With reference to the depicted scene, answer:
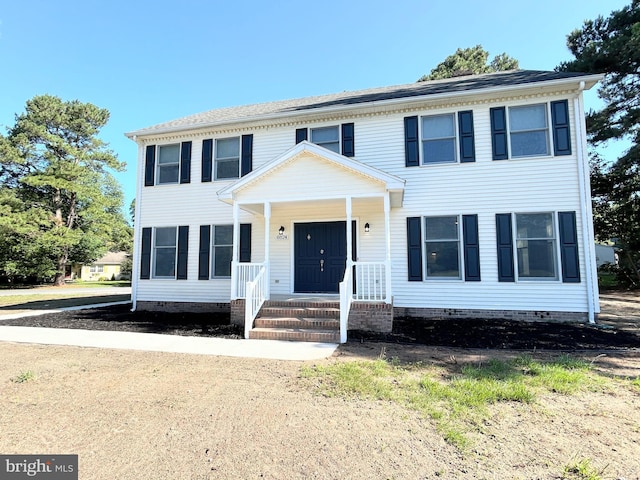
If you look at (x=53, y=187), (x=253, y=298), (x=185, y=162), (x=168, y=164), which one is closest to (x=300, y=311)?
(x=253, y=298)

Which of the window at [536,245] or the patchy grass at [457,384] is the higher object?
the window at [536,245]

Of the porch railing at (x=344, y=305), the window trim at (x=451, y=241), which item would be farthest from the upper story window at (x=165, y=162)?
the window trim at (x=451, y=241)

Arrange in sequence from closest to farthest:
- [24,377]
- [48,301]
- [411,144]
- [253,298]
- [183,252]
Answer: [24,377] → [253,298] → [411,144] → [183,252] → [48,301]

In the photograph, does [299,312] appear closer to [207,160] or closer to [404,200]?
[404,200]

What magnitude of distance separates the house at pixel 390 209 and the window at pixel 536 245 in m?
0.03

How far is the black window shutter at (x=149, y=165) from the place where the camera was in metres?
10.6

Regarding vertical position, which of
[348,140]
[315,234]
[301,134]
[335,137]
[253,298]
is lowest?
[253,298]

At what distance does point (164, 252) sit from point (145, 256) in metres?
0.62

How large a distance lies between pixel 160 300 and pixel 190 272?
4.27 feet

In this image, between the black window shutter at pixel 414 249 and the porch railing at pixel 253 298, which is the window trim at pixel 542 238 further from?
the porch railing at pixel 253 298

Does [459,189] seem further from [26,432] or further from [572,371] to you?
[26,432]

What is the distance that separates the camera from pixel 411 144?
8828 millimetres

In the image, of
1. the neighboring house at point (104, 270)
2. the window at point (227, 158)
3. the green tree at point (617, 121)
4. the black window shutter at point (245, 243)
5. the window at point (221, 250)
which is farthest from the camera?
the neighboring house at point (104, 270)

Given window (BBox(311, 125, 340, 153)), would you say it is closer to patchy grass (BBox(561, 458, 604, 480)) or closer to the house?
the house
